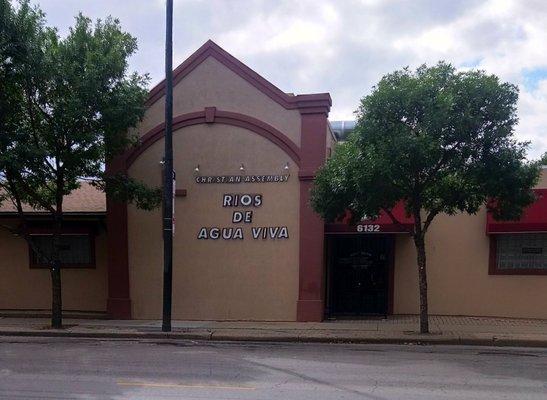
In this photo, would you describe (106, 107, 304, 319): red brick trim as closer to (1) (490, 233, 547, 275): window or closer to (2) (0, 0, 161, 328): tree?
(2) (0, 0, 161, 328): tree

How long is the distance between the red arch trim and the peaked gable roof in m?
0.75

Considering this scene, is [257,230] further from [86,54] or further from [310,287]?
[86,54]

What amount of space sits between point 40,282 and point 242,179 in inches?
265

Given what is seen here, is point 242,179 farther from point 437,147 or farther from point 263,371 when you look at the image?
point 263,371

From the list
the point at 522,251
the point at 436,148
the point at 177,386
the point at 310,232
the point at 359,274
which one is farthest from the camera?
the point at 359,274

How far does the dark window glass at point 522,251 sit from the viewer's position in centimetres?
1470

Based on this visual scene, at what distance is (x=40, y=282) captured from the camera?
55.0 feet

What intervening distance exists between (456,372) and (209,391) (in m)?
3.89

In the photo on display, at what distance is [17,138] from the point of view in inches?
512


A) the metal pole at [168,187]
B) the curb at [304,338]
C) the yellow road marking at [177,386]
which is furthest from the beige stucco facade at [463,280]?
the yellow road marking at [177,386]

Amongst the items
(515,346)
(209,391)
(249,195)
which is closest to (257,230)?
(249,195)

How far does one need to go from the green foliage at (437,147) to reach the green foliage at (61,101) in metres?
5.51

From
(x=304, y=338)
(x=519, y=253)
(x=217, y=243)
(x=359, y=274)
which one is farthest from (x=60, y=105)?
(x=519, y=253)

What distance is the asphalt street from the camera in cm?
751
